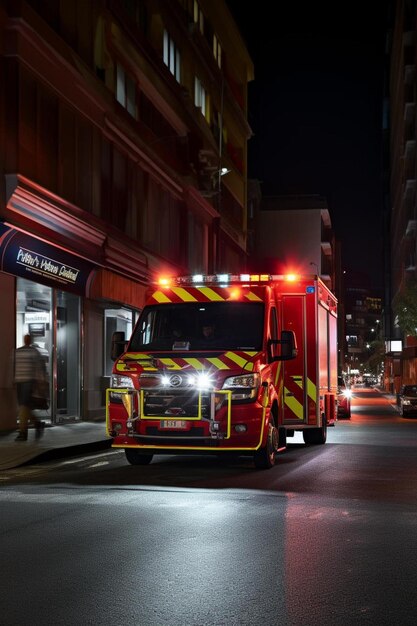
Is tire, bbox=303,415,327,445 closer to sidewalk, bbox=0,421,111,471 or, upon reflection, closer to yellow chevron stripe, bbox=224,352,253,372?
sidewalk, bbox=0,421,111,471

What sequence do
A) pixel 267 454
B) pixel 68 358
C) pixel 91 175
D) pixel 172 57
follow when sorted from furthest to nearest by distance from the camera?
pixel 172 57
pixel 91 175
pixel 68 358
pixel 267 454

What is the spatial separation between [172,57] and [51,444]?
24.3m

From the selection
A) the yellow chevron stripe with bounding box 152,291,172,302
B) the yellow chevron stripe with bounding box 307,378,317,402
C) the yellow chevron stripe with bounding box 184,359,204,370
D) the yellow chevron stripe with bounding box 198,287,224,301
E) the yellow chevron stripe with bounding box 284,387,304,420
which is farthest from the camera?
the yellow chevron stripe with bounding box 307,378,317,402

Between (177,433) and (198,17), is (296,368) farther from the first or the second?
(198,17)

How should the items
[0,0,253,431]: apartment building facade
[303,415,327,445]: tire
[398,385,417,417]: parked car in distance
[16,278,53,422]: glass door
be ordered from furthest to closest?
[398,385,417,417]: parked car in distance, [16,278,53,422]: glass door, [0,0,253,431]: apartment building facade, [303,415,327,445]: tire

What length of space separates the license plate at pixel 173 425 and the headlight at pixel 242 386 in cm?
76

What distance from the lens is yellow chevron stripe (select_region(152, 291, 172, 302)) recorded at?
1490cm

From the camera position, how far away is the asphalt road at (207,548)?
18.8 ft

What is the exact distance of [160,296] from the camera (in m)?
15.0

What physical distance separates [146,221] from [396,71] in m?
93.2

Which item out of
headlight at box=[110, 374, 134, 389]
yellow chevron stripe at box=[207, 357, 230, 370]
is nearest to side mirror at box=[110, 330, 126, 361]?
headlight at box=[110, 374, 134, 389]

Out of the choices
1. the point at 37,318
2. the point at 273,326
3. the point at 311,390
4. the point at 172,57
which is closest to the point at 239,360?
the point at 273,326

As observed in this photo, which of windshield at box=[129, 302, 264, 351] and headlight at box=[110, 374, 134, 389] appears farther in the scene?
windshield at box=[129, 302, 264, 351]

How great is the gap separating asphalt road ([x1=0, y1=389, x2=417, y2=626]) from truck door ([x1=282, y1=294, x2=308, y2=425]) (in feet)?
10.4
